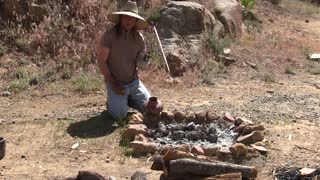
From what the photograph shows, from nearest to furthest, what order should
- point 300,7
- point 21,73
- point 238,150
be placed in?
point 238,150, point 21,73, point 300,7

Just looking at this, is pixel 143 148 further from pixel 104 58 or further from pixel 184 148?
pixel 104 58

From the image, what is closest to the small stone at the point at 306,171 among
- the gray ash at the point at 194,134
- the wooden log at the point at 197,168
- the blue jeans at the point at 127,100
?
the wooden log at the point at 197,168

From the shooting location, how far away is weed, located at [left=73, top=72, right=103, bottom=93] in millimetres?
6980

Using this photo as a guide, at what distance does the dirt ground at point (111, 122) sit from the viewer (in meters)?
4.58

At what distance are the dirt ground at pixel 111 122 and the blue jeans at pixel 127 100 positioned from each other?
0.47ft

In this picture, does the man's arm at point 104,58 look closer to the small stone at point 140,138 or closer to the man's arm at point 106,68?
the man's arm at point 106,68

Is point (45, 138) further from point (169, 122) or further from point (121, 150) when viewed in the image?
point (169, 122)

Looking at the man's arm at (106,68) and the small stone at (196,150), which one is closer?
the small stone at (196,150)

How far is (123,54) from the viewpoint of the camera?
568cm

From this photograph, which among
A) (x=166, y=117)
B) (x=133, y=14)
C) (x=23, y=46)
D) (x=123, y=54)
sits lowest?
(x=23, y=46)

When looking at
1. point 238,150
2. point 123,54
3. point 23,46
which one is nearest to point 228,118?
point 238,150

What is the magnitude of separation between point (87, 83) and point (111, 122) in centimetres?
154

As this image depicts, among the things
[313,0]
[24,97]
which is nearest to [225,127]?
[24,97]

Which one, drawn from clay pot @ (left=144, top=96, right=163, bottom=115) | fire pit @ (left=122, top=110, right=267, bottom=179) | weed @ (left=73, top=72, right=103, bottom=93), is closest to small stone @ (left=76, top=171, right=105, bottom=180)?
fire pit @ (left=122, top=110, right=267, bottom=179)
